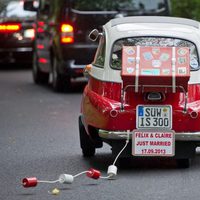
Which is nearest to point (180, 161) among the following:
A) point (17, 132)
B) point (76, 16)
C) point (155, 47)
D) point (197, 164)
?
point (197, 164)

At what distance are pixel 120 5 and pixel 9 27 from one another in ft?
20.4

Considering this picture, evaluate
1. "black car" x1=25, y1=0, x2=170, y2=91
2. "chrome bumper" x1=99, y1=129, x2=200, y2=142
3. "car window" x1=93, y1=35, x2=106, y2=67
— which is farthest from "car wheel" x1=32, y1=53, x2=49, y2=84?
"chrome bumper" x1=99, y1=129, x2=200, y2=142

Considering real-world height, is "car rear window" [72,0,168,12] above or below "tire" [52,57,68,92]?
above

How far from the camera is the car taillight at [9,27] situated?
2564 cm

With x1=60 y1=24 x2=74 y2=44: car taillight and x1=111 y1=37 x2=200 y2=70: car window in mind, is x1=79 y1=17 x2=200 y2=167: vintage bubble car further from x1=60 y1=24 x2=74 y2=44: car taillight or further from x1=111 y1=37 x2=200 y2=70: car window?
x1=60 y1=24 x2=74 y2=44: car taillight

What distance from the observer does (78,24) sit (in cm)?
1964

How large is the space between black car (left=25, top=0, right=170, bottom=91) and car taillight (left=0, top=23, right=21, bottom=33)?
16.7ft

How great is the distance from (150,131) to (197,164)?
1009 millimetres

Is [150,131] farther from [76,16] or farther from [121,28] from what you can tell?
[76,16]

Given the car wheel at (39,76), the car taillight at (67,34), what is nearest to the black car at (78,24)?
the car taillight at (67,34)

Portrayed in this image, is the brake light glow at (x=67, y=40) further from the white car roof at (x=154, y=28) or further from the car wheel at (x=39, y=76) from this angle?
the white car roof at (x=154, y=28)

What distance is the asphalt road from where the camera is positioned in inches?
381

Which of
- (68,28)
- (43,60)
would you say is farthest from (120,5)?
(43,60)

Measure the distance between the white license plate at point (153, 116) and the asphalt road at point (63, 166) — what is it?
0.49 metres
